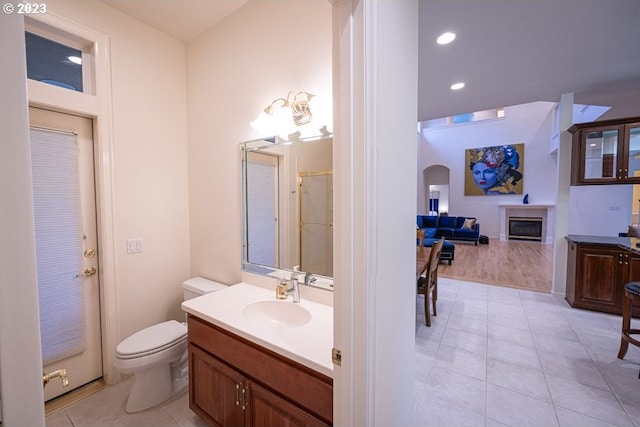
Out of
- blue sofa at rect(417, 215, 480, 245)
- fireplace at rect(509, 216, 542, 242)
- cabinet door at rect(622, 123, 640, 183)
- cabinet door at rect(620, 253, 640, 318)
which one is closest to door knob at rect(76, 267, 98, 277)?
cabinet door at rect(620, 253, 640, 318)

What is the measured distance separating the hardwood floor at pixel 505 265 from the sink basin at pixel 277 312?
13.4ft

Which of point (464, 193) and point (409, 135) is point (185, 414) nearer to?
point (409, 135)

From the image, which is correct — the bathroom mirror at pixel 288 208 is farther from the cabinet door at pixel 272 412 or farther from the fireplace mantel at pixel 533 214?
the fireplace mantel at pixel 533 214

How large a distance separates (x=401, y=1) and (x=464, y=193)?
380 inches

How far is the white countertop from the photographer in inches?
42.8

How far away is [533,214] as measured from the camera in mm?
8328

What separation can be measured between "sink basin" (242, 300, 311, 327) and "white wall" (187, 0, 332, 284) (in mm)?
564

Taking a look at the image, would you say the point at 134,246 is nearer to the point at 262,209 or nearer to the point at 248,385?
the point at 262,209

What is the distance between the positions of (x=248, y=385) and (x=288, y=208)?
109cm

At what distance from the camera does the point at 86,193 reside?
2.01 meters

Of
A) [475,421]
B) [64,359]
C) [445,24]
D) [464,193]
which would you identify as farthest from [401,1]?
[464,193]

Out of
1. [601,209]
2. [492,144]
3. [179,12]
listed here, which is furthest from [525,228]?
[179,12]

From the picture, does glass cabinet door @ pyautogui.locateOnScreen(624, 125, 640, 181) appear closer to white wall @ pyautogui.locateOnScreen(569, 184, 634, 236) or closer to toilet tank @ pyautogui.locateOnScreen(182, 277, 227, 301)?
white wall @ pyautogui.locateOnScreen(569, 184, 634, 236)

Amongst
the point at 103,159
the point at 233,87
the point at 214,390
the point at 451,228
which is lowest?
the point at 214,390
